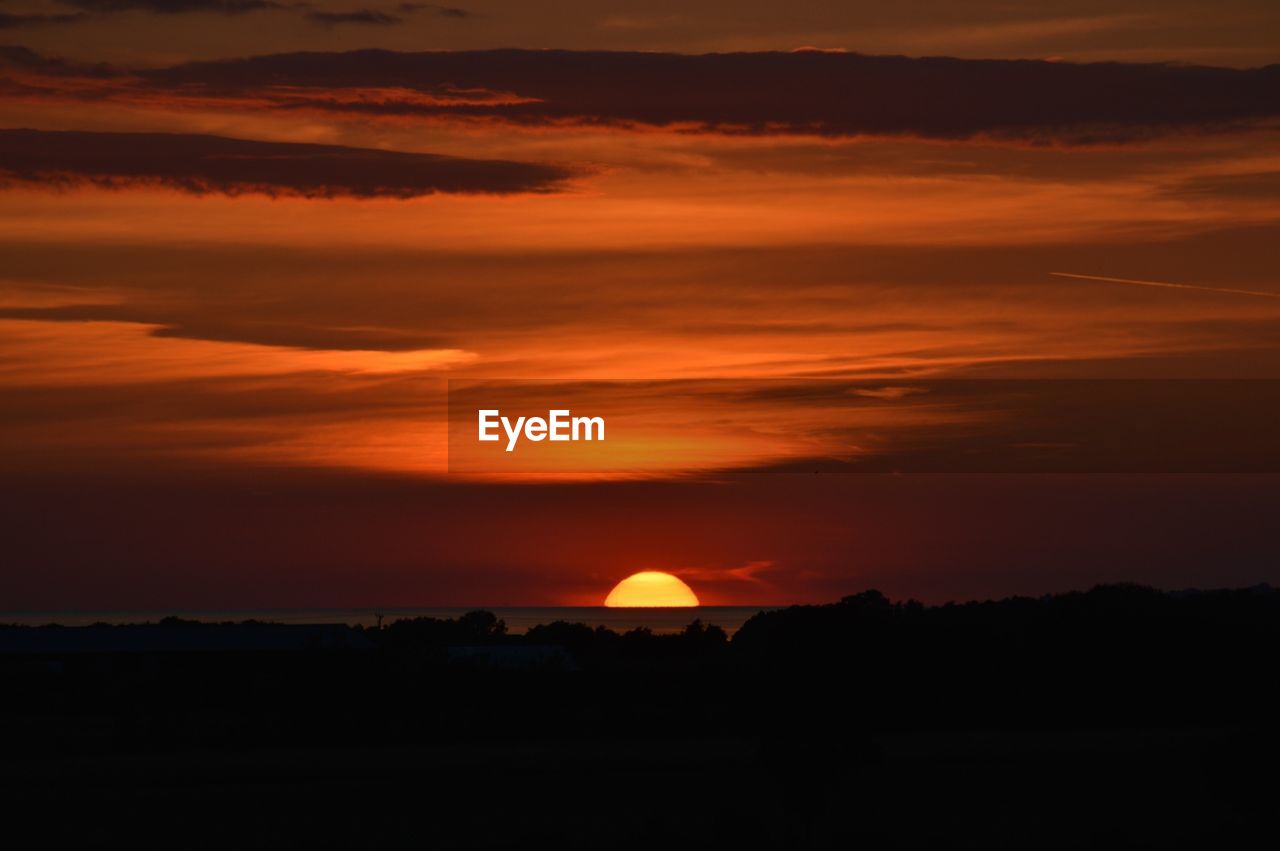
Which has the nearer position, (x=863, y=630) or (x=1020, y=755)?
(x=863, y=630)

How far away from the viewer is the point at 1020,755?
50344 mm

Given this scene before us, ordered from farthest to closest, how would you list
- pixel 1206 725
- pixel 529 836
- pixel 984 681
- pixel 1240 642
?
1. pixel 1240 642
2. pixel 984 681
3. pixel 1206 725
4. pixel 529 836

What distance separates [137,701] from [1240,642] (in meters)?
45.9

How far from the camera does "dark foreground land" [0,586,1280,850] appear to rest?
31.4 meters

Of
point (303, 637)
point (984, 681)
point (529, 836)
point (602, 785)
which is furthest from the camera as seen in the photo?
point (303, 637)

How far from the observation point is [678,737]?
5834 cm

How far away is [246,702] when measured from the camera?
65375 millimetres

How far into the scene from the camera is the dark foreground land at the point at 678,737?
1236 inches

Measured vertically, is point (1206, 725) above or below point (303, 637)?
below

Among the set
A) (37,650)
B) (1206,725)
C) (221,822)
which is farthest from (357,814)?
(37,650)

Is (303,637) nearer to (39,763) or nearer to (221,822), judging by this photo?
(39,763)

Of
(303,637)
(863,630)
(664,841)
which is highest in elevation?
(303,637)

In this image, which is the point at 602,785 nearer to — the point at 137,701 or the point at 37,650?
the point at 137,701

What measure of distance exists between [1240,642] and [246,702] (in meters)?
42.0
